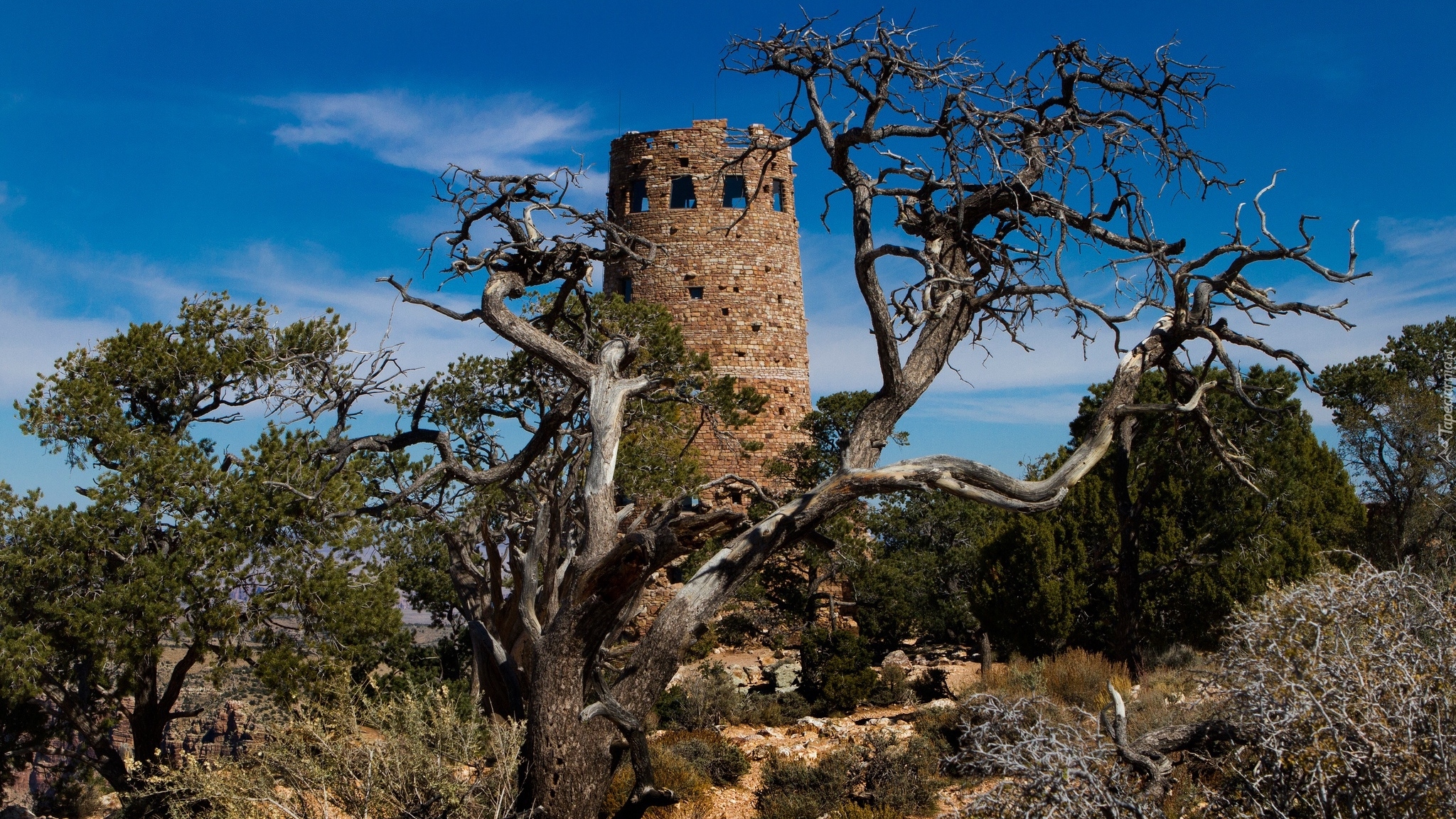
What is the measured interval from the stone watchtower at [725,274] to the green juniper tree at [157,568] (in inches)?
615

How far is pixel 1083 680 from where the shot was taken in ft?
43.2

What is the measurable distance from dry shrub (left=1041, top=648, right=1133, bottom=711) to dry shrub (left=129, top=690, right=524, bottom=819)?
7.00 meters

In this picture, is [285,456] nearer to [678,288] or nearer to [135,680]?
[135,680]

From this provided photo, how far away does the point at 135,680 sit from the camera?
396 inches

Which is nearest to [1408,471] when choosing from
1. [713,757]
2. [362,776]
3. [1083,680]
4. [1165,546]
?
[1165,546]

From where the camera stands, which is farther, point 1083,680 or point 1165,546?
point 1165,546

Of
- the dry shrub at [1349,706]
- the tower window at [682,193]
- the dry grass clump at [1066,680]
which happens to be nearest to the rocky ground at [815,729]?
the dry grass clump at [1066,680]

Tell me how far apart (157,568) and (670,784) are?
4.94 metres

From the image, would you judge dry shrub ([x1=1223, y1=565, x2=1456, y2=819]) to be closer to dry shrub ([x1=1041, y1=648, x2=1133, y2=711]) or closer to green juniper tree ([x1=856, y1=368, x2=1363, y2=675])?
dry shrub ([x1=1041, y1=648, x2=1133, y2=711])

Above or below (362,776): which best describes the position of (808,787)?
below

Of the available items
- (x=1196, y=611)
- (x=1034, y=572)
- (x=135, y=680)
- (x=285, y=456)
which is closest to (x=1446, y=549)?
(x=1196, y=611)

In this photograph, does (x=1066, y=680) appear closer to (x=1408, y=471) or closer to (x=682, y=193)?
(x=1408, y=471)

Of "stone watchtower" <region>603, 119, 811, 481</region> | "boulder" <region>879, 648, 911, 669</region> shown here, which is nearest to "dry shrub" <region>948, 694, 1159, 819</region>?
"boulder" <region>879, 648, 911, 669</region>

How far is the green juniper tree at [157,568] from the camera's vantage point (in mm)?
9562
